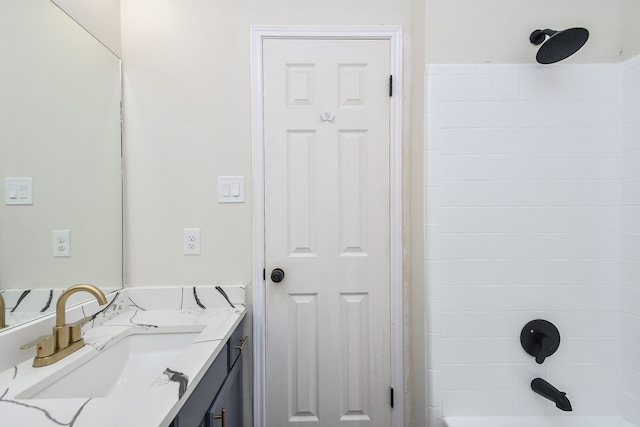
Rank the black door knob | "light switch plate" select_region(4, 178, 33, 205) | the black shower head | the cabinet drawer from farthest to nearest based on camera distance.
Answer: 1. the black door knob
2. the black shower head
3. "light switch plate" select_region(4, 178, 33, 205)
4. the cabinet drawer

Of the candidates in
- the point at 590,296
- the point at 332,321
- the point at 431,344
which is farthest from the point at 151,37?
the point at 590,296

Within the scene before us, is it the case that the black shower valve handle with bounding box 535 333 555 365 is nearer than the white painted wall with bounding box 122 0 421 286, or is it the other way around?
the black shower valve handle with bounding box 535 333 555 365

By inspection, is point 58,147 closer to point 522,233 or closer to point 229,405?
point 229,405

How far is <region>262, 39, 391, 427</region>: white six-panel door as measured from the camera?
1.29 meters

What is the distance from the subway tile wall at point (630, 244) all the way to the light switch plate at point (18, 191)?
2.15m

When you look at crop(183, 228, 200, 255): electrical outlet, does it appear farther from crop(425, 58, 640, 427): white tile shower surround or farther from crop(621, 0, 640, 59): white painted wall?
crop(621, 0, 640, 59): white painted wall

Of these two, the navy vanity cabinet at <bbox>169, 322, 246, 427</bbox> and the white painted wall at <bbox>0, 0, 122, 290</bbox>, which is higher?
the white painted wall at <bbox>0, 0, 122, 290</bbox>

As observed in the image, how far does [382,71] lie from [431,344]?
122cm

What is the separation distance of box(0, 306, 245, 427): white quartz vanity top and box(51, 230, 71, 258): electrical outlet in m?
0.31

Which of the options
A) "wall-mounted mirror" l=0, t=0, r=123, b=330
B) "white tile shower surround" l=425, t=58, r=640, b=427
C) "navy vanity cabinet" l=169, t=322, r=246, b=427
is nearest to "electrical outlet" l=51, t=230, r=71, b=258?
"wall-mounted mirror" l=0, t=0, r=123, b=330

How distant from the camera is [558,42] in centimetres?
98

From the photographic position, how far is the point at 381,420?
1.30m

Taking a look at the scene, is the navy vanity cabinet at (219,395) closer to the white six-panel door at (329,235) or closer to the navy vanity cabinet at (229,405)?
the navy vanity cabinet at (229,405)

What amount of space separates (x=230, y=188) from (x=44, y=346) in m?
0.80
